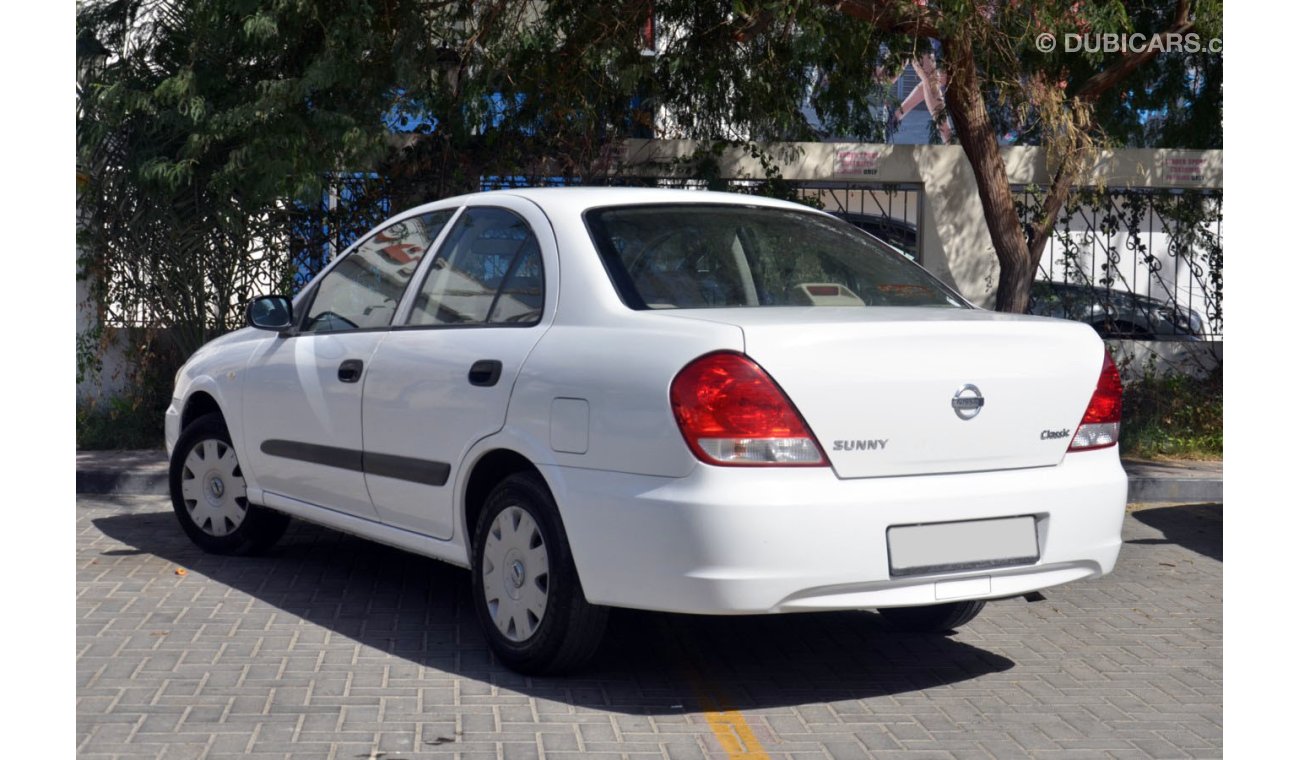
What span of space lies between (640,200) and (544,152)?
7.22 metres

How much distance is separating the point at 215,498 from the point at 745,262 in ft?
11.0

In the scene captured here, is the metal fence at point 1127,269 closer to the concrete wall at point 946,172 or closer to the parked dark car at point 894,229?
the concrete wall at point 946,172

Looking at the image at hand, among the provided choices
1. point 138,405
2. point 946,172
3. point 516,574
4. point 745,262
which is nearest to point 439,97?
point 138,405

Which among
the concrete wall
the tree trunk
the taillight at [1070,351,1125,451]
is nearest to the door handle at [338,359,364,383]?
the taillight at [1070,351,1125,451]

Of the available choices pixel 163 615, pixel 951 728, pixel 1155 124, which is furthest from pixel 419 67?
pixel 1155 124

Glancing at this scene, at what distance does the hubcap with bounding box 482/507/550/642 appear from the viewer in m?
5.05

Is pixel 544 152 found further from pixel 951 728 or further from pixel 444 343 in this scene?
pixel 951 728

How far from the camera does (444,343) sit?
5.58 metres

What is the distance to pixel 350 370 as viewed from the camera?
19.9 feet

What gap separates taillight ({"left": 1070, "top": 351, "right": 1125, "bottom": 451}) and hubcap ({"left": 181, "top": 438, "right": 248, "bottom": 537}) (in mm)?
3984

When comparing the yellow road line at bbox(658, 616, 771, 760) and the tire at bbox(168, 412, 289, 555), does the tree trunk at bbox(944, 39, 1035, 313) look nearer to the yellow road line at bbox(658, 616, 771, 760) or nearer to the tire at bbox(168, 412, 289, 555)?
the tire at bbox(168, 412, 289, 555)

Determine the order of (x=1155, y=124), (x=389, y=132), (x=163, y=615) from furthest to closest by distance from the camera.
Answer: (x=1155, y=124)
(x=389, y=132)
(x=163, y=615)

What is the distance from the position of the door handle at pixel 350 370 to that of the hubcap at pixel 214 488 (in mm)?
1275

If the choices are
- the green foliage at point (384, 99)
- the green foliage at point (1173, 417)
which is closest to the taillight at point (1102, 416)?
the green foliage at point (384, 99)
